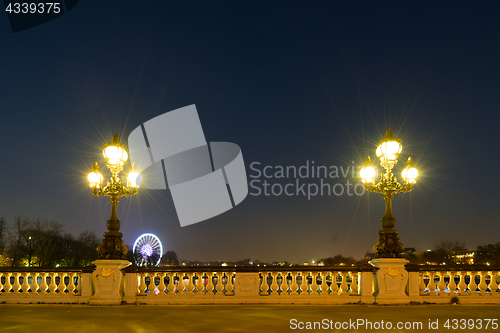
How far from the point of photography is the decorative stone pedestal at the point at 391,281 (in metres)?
11.9

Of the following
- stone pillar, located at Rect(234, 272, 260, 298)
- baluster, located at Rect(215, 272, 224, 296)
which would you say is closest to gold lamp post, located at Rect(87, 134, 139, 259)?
baluster, located at Rect(215, 272, 224, 296)

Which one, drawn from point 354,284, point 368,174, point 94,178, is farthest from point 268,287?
point 94,178

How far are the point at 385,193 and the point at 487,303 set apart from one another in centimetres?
425

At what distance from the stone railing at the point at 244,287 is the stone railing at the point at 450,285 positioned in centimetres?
169

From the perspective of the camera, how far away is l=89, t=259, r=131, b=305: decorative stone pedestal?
12.1m

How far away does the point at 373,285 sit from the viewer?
1224 cm

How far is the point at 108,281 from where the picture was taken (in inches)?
480

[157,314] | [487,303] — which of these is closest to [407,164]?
[487,303]

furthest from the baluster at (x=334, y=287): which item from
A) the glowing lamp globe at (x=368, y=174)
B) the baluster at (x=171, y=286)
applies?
the baluster at (x=171, y=286)

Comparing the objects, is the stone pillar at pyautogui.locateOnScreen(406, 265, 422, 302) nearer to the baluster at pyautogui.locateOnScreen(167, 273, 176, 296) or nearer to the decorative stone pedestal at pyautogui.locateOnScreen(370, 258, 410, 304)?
Answer: the decorative stone pedestal at pyautogui.locateOnScreen(370, 258, 410, 304)

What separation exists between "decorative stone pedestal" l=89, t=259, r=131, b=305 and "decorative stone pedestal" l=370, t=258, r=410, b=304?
7727 millimetres

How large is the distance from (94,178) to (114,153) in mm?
1065

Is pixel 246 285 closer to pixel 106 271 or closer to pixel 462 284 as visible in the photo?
pixel 106 271

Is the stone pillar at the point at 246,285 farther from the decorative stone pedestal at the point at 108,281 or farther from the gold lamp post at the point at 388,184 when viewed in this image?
the gold lamp post at the point at 388,184
